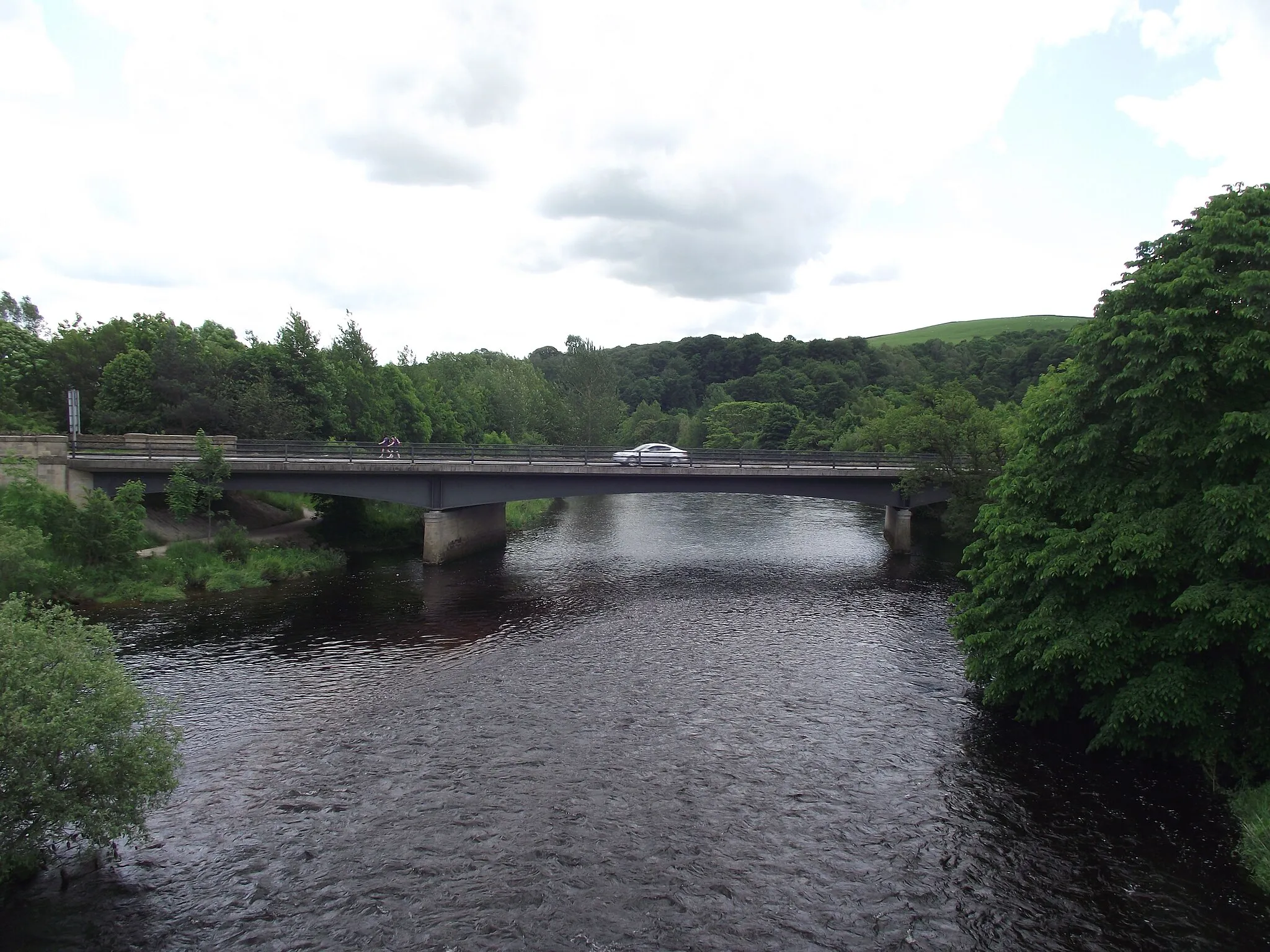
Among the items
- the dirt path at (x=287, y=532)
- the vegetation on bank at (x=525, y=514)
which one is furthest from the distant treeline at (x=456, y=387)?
the vegetation on bank at (x=525, y=514)

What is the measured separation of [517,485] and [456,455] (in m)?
6.99

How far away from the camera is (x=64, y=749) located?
44.3ft

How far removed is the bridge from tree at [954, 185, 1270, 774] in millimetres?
30340

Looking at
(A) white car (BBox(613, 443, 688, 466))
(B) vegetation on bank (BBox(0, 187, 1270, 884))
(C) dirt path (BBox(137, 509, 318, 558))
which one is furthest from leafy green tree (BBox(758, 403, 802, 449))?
(B) vegetation on bank (BBox(0, 187, 1270, 884))

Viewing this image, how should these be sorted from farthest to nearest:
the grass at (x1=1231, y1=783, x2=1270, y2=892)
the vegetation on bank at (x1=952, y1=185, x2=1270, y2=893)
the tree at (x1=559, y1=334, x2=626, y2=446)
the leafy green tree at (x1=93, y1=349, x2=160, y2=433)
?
1. the tree at (x1=559, y1=334, x2=626, y2=446)
2. the leafy green tree at (x1=93, y1=349, x2=160, y2=433)
3. the vegetation on bank at (x1=952, y1=185, x2=1270, y2=893)
4. the grass at (x1=1231, y1=783, x2=1270, y2=892)

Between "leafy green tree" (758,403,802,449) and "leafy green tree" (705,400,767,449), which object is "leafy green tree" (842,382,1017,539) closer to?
"leafy green tree" (758,403,802,449)

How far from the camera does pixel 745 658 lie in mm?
29688

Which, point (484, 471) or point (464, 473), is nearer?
point (464, 473)

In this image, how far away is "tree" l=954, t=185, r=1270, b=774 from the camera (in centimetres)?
1653

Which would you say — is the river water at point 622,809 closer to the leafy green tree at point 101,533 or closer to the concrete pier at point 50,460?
the leafy green tree at point 101,533

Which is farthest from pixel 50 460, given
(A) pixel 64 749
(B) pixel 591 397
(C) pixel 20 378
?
(B) pixel 591 397

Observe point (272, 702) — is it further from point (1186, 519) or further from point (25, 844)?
point (1186, 519)

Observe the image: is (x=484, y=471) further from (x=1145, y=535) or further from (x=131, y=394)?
(x=1145, y=535)

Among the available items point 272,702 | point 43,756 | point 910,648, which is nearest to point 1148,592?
point 910,648
